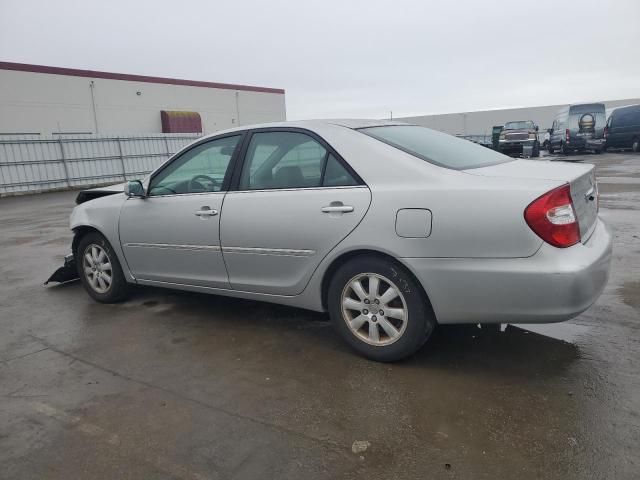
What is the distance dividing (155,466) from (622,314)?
3466 mm

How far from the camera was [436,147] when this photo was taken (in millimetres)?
3619

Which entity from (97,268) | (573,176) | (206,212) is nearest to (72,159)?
(97,268)

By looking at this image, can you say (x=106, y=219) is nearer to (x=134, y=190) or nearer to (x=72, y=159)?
(x=134, y=190)

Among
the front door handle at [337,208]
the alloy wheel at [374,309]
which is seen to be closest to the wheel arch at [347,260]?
the alloy wheel at [374,309]

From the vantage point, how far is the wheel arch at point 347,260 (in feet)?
10.2

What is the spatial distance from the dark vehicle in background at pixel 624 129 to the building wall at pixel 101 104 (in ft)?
73.5

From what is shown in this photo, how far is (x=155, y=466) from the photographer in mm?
2441

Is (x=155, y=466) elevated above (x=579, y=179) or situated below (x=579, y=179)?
Result: below

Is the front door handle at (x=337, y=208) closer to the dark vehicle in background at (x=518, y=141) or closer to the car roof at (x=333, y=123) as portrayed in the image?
the car roof at (x=333, y=123)

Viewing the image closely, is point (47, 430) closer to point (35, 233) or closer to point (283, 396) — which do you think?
point (283, 396)

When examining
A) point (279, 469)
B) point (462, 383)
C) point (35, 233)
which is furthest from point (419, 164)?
point (35, 233)

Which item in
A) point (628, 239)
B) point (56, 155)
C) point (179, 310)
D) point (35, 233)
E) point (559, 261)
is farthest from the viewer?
point (56, 155)

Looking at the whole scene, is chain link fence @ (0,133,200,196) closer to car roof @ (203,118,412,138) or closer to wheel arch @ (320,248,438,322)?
car roof @ (203,118,412,138)

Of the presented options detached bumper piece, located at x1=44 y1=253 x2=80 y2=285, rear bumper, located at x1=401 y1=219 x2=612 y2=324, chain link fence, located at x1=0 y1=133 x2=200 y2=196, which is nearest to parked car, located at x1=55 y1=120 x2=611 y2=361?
rear bumper, located at x1=401 y1=219 x2=612 y2=324
